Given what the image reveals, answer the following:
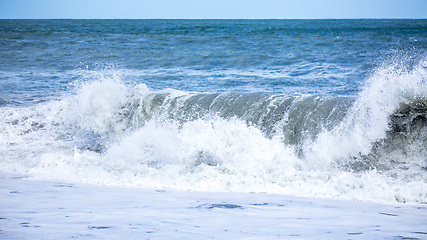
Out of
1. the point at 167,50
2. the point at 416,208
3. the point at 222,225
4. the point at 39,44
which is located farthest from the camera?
the point at 39,44

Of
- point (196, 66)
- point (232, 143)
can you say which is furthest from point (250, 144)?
point (196, 66)

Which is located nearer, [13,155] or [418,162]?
[418,162]

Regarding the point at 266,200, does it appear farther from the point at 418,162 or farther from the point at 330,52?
the point at 330,52

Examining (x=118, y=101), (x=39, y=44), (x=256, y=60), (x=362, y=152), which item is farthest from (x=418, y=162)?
(x=39, y=44)

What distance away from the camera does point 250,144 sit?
654 centimetres

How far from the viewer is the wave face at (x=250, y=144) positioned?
5168 millimetres

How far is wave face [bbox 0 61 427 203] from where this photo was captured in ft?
17.0

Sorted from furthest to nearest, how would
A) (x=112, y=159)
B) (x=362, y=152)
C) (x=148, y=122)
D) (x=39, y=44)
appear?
(x=39, y=44)
(x=148, y=122)
(x=112, y=159)
(x=362, y=152)

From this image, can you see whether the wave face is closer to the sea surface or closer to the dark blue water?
the sea surface

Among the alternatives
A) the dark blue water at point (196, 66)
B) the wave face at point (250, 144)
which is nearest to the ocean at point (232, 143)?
the wave face at point (250, 144)

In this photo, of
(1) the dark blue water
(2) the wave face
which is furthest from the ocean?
(1) the dark blue water

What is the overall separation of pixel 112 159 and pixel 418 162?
4463mm

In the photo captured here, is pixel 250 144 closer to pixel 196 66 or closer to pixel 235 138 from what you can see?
pixel 235 138

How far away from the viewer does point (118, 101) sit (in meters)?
8.77
